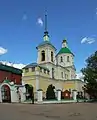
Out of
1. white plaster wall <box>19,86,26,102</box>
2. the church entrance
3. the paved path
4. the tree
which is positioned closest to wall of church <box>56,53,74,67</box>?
the tree

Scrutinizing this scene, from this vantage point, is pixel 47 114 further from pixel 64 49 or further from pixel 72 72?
pixel 72 72

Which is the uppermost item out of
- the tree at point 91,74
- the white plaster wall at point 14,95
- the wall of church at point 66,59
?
the wall of church at point 66,59

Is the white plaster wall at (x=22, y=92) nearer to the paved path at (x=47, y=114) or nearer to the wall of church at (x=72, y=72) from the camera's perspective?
the paved path at (x=47, y=114)

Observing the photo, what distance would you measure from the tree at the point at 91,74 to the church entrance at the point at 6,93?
14401mm

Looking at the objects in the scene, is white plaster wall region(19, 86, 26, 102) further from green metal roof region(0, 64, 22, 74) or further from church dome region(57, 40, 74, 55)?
church dome region(57, 40, 74, 55)

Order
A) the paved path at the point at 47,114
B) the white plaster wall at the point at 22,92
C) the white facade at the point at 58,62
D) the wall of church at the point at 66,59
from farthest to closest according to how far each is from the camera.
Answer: the wall of church at the point at 66,59, the white facade at the point at 58,62, the white plaster wall at the point at 22,92, the paved path at the point at 47,114

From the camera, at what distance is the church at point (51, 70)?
5097cm

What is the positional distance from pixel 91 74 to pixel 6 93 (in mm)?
15484

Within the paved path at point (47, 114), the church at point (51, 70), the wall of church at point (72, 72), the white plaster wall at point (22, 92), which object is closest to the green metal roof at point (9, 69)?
the church at point (51, 70)

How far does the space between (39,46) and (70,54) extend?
10603 millimetres

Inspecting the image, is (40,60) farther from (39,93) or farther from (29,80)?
(39,93)

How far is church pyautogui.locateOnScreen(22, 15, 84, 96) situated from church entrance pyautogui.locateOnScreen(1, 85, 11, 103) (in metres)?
8.66

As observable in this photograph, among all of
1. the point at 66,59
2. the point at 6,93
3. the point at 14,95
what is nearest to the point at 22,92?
the point at 14,95

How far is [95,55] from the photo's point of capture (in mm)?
47781
